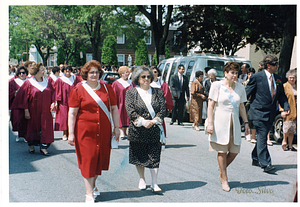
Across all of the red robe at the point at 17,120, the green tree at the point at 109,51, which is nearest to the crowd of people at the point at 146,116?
the red robe at the point at 17,120

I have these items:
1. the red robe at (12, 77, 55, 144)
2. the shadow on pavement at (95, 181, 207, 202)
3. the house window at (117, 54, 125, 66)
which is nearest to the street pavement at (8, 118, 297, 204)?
the shadow on pavement at (95, 181, 207, 202)

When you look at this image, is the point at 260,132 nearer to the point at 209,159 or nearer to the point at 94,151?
the point at 209,159

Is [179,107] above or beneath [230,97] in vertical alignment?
beneath

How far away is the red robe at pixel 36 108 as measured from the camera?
24.9 ft

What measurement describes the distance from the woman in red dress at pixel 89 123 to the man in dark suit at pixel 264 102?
2.96 metres

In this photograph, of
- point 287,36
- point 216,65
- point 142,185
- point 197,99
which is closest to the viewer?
point 142,185

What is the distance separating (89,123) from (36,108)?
3.27 m

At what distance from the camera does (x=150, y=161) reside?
5293 mm

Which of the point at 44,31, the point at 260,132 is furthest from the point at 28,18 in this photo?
the point at 260,132

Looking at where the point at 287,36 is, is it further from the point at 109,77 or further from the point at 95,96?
the point at 95,96

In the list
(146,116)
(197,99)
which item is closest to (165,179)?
(146,116)

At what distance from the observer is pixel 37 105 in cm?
766

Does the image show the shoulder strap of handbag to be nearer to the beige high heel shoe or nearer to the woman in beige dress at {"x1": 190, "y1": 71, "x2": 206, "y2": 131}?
the beige high heel shoe

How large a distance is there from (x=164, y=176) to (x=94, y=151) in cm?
173
